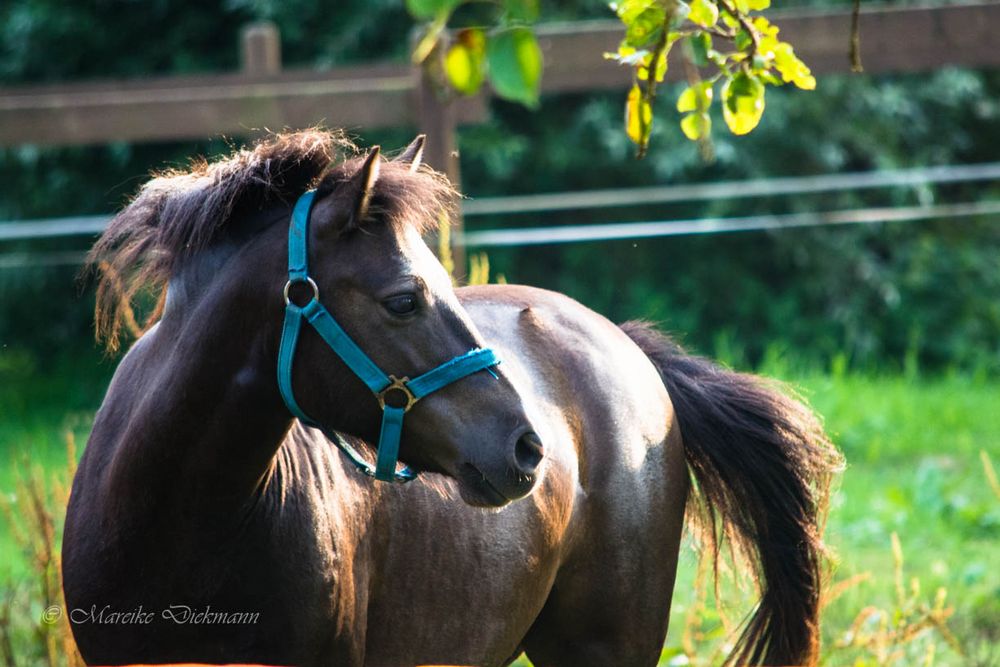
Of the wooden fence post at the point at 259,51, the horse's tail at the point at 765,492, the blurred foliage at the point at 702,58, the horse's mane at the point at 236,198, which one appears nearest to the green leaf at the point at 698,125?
the blurred foliage at the point at 702,58

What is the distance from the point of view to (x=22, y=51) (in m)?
9.82

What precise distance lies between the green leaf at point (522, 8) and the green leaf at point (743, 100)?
30.3 inches

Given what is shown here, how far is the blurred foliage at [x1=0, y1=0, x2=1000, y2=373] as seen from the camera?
924 cm

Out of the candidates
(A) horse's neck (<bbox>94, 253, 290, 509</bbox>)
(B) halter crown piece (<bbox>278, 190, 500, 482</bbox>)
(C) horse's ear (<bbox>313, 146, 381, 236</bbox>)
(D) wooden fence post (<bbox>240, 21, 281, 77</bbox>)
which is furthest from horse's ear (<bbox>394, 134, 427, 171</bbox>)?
(D) wooden fence post (<bbox>240, 21, 281, 77</bbox>)

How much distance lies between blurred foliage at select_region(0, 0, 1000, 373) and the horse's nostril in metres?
6.98

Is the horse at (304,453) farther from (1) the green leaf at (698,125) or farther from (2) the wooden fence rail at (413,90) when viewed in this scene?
(2) the wooden fence rail at (413,90)

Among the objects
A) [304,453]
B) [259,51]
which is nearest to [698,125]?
[304,453]

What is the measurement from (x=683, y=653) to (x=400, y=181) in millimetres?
2131

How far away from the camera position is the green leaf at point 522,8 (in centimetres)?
116

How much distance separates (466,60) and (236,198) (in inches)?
42.4

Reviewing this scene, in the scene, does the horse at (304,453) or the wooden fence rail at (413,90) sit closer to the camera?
the horse at (304,453)

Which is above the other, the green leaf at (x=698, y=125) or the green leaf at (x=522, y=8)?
the green leaf at (x=522, y=8)

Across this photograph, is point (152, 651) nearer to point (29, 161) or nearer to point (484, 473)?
point (484, 473)

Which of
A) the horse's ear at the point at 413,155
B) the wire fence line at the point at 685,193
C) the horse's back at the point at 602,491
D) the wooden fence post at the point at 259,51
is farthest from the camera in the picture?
the wire fence line at the point at 685,193
